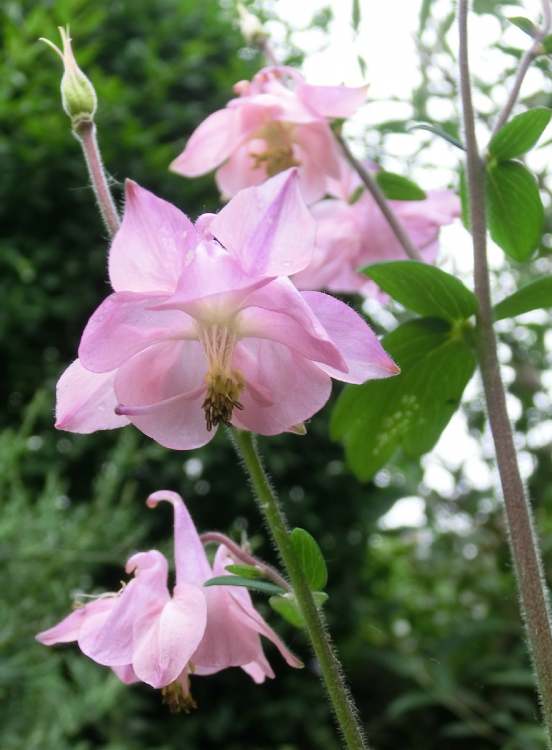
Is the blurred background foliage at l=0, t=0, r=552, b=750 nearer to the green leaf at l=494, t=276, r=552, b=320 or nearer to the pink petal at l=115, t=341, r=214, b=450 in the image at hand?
the green leaf at l=494, t=276, r=552, b=320

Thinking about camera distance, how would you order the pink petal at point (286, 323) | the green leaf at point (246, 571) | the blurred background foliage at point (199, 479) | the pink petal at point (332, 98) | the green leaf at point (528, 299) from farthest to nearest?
the blurred background foliage at point (199, 479) < the pink petal at point (332, 98) < the green leaf at point (528, 299) < the green leaf at point (246, 571) < the pink petal at point (286, 323)

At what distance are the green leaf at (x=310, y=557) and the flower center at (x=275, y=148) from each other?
0.35 m

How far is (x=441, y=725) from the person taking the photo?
218 centimetres

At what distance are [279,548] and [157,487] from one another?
1576mm

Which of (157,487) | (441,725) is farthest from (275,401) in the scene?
(441,725)

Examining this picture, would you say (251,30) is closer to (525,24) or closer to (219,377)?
(525,24)

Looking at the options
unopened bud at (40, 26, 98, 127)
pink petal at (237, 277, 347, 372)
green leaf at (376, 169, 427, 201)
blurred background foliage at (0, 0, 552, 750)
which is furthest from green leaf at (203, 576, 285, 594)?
blurred background foliage at (0, 0, 552, 750)

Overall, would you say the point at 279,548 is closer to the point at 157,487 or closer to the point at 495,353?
the point at 495,353

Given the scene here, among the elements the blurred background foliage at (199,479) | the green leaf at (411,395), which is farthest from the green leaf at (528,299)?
the blurred background foliage at (199,479)

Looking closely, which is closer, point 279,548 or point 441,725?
point 279,548

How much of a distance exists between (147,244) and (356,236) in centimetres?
43

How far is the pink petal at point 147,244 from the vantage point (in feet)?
1.34

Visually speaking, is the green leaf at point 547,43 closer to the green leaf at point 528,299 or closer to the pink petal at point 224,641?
the green leaf at point 528,299

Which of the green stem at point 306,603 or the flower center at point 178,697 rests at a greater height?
the green stem at point 306,603
